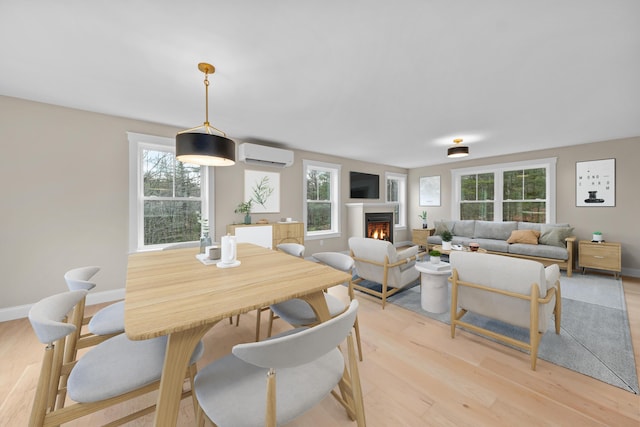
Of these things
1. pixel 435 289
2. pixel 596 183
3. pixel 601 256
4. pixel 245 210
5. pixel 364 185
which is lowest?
pixel 435 289

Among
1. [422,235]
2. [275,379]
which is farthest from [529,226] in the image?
[275,379]

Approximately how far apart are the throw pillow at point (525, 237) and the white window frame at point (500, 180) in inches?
25.8

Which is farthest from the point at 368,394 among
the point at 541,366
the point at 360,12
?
the point at 360,12

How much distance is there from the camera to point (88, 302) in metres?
3.02

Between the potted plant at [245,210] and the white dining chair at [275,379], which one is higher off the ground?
the potted plant at [245,210]

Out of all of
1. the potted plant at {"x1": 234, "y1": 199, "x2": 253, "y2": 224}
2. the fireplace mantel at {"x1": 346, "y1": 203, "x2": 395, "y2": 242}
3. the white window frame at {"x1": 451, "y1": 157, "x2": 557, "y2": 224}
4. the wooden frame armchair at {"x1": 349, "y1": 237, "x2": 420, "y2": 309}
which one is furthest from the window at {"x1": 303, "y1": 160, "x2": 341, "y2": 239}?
the white window frame at {"x1": 451, "y1": 157, "x2": 557, "y2": 224}

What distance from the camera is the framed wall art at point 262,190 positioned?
4383 mm

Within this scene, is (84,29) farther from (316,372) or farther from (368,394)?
(368,394)

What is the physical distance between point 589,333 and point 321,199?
4447 millimetres

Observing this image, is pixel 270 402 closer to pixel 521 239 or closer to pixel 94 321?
pixel 94 321

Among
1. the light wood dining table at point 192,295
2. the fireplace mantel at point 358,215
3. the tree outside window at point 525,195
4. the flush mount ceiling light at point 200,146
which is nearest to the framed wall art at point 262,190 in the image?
the fireplace mantel at point 358,215

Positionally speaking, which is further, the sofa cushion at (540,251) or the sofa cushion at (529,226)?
the sofa cushion at (529,226)

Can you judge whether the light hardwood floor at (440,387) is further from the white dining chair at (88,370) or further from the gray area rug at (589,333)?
Answer: the white dining chair at (88,370)

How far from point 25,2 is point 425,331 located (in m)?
3.81
